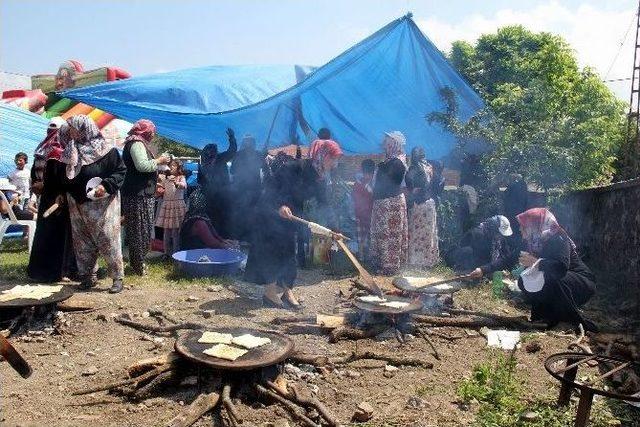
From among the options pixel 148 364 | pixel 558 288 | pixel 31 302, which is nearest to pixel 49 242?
pixel 31 302

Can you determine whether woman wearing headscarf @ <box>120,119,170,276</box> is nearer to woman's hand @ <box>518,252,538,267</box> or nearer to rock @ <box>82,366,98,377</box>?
rock @ <box>82,366,98,377</box>

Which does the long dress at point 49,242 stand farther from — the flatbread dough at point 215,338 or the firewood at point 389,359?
the firewood at point 389,359

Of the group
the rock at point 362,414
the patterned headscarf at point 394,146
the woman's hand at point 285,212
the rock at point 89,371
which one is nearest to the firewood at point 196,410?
the rock at point 362,414

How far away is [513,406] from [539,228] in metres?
2.36

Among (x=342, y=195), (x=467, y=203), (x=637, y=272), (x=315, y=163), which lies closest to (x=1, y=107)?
(x=342, y=195)

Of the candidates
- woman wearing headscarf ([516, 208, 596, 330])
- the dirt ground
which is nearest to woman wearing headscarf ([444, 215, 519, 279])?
woman wearing headscarf ([516, 208, 596, 330])

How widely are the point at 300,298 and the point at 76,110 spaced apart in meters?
9.84

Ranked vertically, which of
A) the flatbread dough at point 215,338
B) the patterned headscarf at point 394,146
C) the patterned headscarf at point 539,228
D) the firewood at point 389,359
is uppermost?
the patterned headscarf at point 394,146

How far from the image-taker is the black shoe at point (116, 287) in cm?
556

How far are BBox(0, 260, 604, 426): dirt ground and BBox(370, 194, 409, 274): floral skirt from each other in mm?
1826

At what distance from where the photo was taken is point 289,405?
10.3 ft

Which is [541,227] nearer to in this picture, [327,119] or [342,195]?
[342,195]

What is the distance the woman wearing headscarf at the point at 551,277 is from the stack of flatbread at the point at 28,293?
4556 millimetres

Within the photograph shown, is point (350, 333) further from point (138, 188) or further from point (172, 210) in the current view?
point (172, 210)
